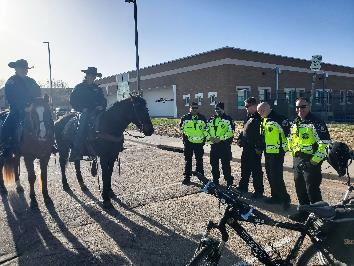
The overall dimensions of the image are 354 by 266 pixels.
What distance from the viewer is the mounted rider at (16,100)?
7561 mm

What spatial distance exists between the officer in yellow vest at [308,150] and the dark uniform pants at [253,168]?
1882 millimetres

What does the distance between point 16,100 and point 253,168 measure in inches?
221

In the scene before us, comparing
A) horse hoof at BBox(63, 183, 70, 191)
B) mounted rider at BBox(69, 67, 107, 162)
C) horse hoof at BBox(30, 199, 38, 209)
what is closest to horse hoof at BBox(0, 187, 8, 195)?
horse hoof at BBox(63, 183, 70, 191)

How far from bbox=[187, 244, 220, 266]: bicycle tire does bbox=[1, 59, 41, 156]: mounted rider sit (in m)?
5.88

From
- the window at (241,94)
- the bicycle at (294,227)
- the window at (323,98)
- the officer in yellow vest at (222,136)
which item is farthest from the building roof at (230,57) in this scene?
the bicycle at (294,227)

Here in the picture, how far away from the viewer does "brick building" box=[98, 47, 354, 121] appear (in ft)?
99.9

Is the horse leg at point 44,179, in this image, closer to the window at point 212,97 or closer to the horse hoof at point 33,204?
the horse hoof at point 33,204

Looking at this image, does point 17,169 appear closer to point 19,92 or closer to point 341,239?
point 19,92

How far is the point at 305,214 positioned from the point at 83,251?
3.32 m

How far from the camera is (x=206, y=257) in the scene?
10.1 ft

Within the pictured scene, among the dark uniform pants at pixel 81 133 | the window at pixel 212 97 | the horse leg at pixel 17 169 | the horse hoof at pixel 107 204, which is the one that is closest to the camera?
the horse hoof at pixel 107 204

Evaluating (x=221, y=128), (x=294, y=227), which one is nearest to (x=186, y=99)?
(x=221, y=128)

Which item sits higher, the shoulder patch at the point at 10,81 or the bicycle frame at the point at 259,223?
the shoulder patch at the point at 10,81

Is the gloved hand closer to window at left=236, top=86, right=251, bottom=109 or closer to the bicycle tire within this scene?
the bicycle tire
